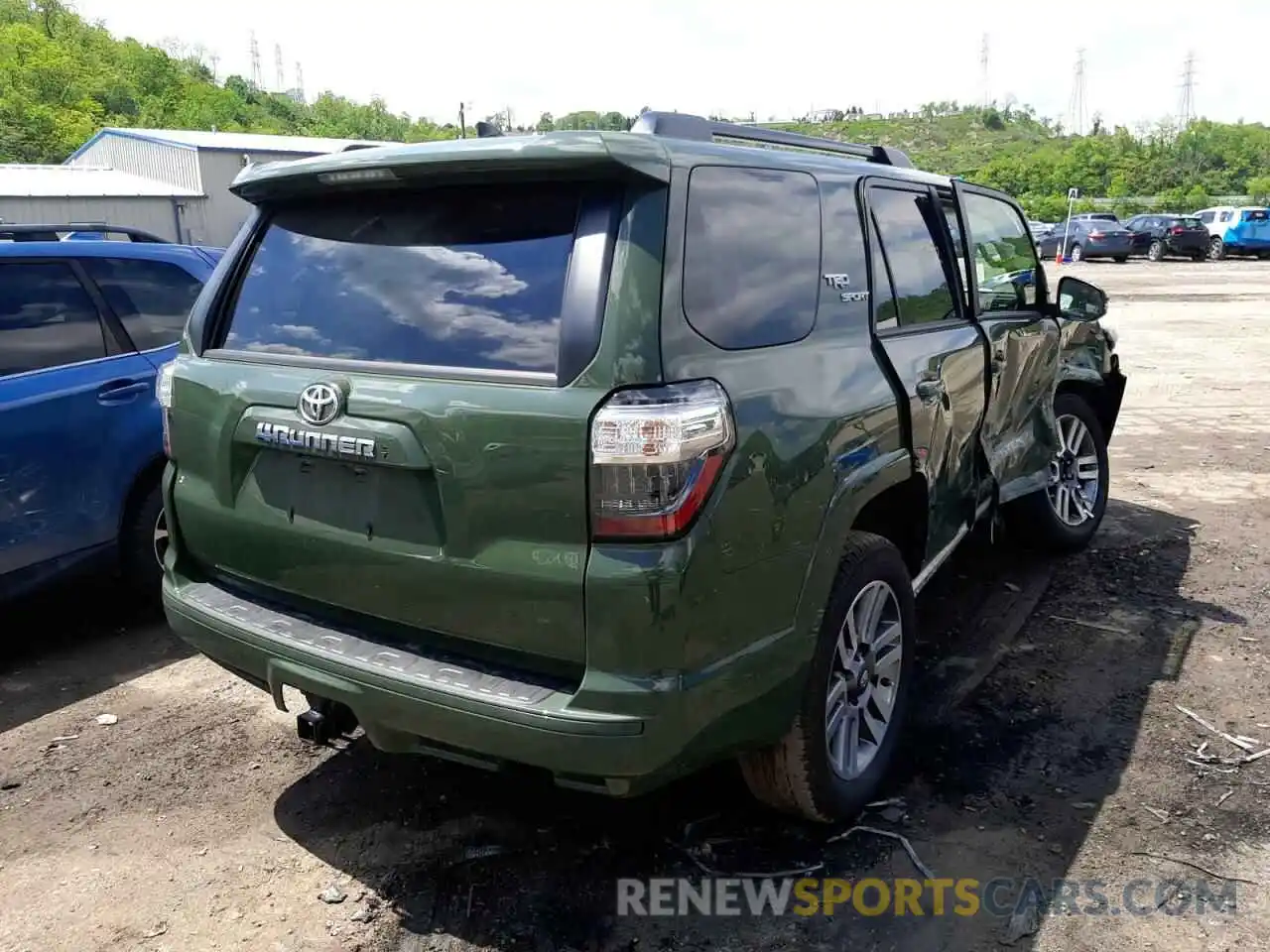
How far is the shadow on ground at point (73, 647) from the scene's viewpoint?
162 inches

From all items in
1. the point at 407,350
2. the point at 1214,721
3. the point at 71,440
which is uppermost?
the point at 407,350

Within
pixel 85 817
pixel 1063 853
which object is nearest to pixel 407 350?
pixel 85 817

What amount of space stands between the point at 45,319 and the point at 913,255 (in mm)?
3672

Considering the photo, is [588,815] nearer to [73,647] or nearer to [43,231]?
[73,647]

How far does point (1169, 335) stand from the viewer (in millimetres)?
15188

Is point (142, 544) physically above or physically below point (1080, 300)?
below

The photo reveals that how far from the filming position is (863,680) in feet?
10.4

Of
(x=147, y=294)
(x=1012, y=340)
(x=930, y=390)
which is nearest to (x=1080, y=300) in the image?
(x=1012, y=340)

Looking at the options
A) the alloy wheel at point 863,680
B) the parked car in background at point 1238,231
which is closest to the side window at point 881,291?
the alloy wheel at point 863,680

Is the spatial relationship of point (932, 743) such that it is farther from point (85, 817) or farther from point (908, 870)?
point (85, 817)

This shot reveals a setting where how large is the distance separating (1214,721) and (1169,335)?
1319cm

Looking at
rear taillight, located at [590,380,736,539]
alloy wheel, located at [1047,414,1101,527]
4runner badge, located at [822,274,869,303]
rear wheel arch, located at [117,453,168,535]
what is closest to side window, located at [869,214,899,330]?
4runner badge, located at [822,274,869,303]

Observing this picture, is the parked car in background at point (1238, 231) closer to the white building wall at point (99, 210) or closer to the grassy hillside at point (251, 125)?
the grassy hillside at point (251, 125)

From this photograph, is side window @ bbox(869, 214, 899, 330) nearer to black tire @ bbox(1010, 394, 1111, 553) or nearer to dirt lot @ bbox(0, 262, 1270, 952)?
dirt lot @ bbox(0, 262, 1270, 952)
